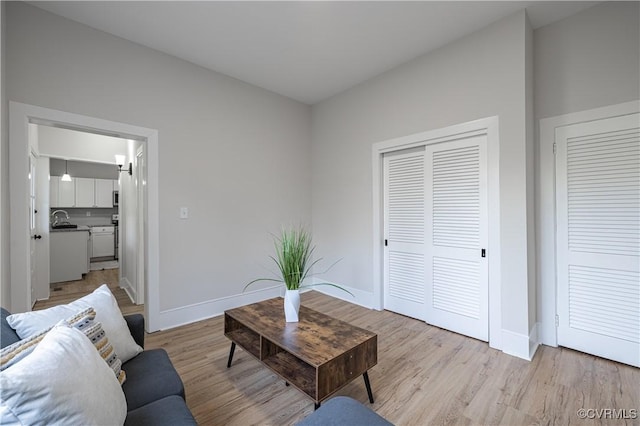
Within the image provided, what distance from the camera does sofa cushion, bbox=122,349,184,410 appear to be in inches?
48.0

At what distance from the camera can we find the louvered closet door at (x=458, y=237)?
2.61 metres

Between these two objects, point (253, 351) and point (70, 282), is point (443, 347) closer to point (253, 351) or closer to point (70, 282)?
point (253, 351)

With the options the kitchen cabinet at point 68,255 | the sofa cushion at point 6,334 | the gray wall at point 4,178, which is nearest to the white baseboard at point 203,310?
the gray wall at point 4,178

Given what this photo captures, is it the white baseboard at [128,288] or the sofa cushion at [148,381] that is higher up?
the sofa cushion at [148,381]

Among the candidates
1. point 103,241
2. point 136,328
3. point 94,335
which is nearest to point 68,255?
point 103,241

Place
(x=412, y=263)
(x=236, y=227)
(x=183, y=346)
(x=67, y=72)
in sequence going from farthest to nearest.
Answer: (x=236, y=227) < (x=412, y=263) < (x=183, y=346) < (x=67, y=72)

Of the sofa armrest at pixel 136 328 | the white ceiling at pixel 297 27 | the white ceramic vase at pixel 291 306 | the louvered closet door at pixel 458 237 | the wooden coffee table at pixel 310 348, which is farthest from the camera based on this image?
the louvered closet door at pixel 458 237

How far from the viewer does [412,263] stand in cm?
319

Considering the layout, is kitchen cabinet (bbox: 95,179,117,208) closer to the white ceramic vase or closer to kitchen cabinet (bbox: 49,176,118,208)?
kitchen cabinet (bbox: 49,176,118,208)

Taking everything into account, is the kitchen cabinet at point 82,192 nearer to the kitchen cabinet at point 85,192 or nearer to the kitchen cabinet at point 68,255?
the kitchen cabinet at point 85,192

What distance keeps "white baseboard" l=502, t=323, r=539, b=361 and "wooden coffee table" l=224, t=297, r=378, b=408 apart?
1.44 m

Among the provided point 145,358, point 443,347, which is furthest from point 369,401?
point 145,358

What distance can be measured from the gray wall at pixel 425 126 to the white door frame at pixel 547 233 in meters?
0.41

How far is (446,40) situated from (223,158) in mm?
2783
